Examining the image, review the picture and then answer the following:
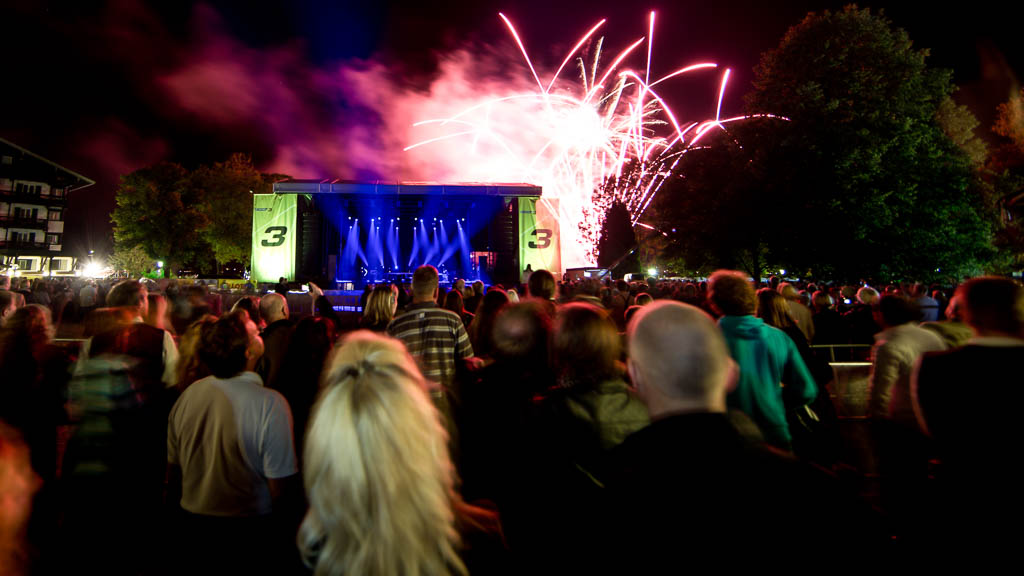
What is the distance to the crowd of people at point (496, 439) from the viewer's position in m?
1.19

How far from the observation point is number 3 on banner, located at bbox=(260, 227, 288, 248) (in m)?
22.6

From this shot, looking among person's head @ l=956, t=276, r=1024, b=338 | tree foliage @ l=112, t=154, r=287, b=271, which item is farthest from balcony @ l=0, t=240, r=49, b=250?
person's head @ l=956, t=276, r=1024, b=338

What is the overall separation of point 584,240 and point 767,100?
1334 cm

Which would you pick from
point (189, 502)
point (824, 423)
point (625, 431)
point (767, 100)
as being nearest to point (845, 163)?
point (767, 100)

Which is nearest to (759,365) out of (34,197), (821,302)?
(821,302)

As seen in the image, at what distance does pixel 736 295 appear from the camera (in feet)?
10.2

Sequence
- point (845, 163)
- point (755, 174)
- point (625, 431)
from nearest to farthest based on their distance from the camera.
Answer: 1. point (625, 431)
2. point (845, 163)
3. point (755, 174)

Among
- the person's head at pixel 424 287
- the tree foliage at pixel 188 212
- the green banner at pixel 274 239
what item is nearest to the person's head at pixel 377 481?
the person's head at pixel 424 287

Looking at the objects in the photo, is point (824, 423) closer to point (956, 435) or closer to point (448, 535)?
point (956, 435)

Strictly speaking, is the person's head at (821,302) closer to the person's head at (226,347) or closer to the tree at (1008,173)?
the person's head at (226,347)

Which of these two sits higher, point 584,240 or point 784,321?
point 584,240

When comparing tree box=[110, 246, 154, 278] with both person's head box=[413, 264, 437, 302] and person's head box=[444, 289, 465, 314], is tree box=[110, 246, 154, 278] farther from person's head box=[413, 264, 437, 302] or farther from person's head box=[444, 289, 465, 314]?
person's head box=[413, 264, 437, 302]

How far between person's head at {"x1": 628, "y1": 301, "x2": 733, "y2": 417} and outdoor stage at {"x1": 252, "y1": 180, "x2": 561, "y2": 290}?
20.0 metres

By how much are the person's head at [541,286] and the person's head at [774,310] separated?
6.21 feet
